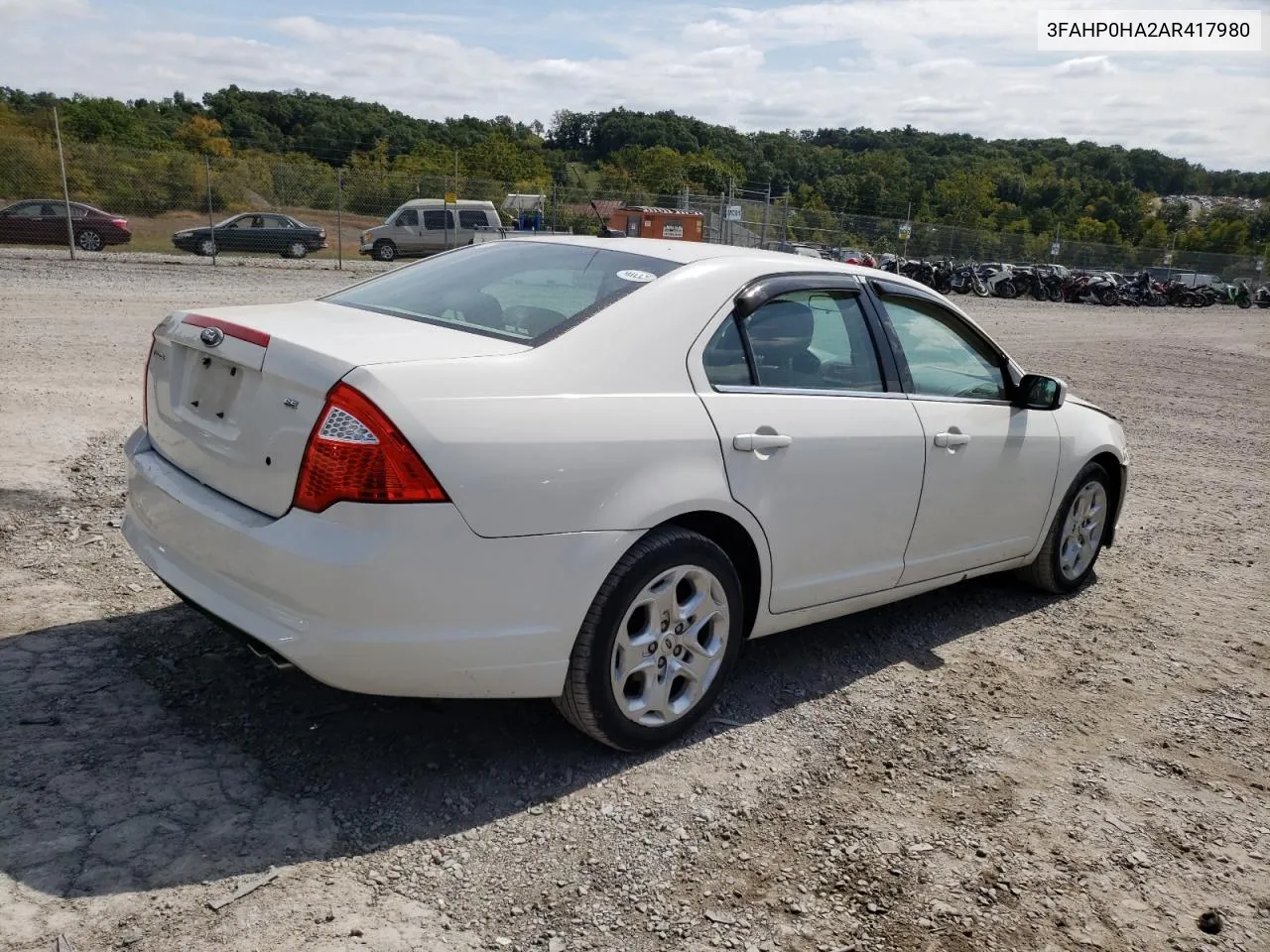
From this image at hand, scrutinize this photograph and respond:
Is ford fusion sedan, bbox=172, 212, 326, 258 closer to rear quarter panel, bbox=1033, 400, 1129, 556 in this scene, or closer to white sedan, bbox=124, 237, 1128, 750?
rear quarter panel, bbox=1033, 400, 1129, 556

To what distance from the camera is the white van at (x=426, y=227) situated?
29453 millimetres

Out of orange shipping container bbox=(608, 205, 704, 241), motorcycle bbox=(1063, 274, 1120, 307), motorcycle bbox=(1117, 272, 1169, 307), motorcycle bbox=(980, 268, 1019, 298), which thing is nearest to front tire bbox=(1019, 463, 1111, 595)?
orange shipping container bbox=(608, 205, 704, 241)

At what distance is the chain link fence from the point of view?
25.7m

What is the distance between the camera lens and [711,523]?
347 cm

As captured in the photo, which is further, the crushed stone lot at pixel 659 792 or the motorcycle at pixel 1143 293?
the motorcycle at pixel 1143 293

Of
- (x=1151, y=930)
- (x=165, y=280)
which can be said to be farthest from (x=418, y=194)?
(x=1151, y=930)

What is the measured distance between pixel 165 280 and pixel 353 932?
1942cm

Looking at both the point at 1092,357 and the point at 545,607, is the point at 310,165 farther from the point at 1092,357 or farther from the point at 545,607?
the point at 545,607

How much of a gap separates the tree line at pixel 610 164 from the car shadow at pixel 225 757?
2647 cm

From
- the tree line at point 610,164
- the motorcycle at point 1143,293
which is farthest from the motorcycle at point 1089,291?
the tree line at point 610,164

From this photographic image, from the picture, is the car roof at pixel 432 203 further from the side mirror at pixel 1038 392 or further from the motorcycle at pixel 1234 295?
the motorcycle at pixel 1234 295

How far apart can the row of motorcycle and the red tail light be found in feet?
101

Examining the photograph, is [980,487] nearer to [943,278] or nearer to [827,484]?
[827,484]

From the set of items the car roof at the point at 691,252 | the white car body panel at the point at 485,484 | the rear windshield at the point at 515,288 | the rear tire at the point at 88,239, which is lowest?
the rear tire at the point at 88,239
